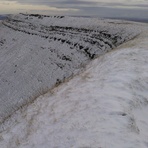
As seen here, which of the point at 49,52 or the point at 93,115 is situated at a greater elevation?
the point at 93,115

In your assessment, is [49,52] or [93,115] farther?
[49,52]

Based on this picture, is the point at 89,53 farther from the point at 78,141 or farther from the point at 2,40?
the point at 2,40

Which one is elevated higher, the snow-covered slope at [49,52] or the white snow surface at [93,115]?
the white snow surface at [93,115]

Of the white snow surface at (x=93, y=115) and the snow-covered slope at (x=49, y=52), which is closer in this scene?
the white snow surface at (x=93, y=115)

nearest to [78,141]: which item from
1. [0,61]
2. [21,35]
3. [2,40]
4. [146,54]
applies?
[146,54]
